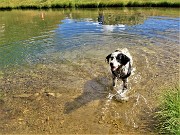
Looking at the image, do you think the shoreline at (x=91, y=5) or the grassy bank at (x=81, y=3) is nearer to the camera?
the shoreline at (x=91, y=5)

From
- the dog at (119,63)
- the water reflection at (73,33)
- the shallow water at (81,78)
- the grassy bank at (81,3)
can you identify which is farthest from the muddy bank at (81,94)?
the grassy bank at (81,3)

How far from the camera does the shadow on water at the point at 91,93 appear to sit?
10.8m

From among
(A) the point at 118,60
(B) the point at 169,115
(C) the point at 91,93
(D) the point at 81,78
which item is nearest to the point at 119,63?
(A) the point at 118,60

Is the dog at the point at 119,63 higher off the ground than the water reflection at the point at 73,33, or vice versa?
the dog at the point at 119,63

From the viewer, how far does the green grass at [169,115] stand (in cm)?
824

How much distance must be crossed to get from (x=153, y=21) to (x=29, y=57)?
44.1ft

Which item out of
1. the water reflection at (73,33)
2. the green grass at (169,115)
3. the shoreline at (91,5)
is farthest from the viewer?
the shoreline at (91,5)

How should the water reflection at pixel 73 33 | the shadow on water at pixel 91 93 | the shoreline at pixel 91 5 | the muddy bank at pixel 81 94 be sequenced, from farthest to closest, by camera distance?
the shoreline at pixel 91 5
the water reflection at pixel 73 33
the shadow on water at pixel 91 93
the muddy bank at pixel 81 94

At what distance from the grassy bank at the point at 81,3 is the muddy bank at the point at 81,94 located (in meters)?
19.5

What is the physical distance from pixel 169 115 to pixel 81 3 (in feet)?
112

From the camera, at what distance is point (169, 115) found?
27.9ft

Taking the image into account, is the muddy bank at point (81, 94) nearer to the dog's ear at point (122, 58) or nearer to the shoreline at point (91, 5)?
the dog's ear at point (122, 58)

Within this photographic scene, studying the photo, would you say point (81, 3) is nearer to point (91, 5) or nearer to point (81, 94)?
point (91, 5)

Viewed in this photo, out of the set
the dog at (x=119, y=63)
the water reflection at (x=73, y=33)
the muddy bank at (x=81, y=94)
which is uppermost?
the dog at (x=119, y=63)
